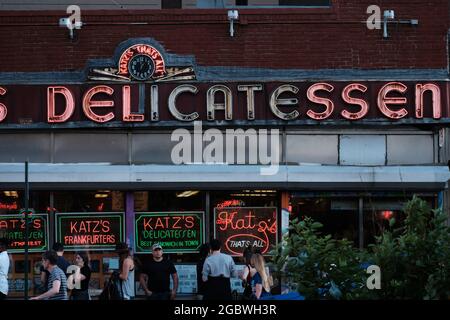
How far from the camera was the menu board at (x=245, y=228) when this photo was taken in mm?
16984

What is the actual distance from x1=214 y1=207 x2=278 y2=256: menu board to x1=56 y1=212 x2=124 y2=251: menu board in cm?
183

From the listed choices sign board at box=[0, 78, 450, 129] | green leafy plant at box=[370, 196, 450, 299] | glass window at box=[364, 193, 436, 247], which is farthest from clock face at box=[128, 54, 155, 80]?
green leafy plant at box=[370, 196, 450, 299]

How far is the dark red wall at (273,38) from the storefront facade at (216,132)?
0.03 metres

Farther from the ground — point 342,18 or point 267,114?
point 342,18

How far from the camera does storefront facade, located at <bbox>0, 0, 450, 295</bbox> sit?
1686 centimetres

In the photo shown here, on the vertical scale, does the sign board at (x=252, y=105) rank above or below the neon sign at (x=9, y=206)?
above

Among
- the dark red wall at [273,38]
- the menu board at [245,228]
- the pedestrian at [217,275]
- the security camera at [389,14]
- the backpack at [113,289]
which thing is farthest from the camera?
the dark red wall at [273,38]

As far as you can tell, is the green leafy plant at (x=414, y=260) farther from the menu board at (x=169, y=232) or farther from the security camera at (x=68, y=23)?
the security camera at (x=68, y=23)

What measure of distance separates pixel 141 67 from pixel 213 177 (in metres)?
2.44

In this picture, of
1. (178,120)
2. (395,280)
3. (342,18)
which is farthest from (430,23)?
(395,280)

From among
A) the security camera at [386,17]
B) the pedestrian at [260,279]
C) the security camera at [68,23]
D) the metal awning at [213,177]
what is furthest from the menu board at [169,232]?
the security camera at [386,17]

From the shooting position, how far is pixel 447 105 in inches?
661
